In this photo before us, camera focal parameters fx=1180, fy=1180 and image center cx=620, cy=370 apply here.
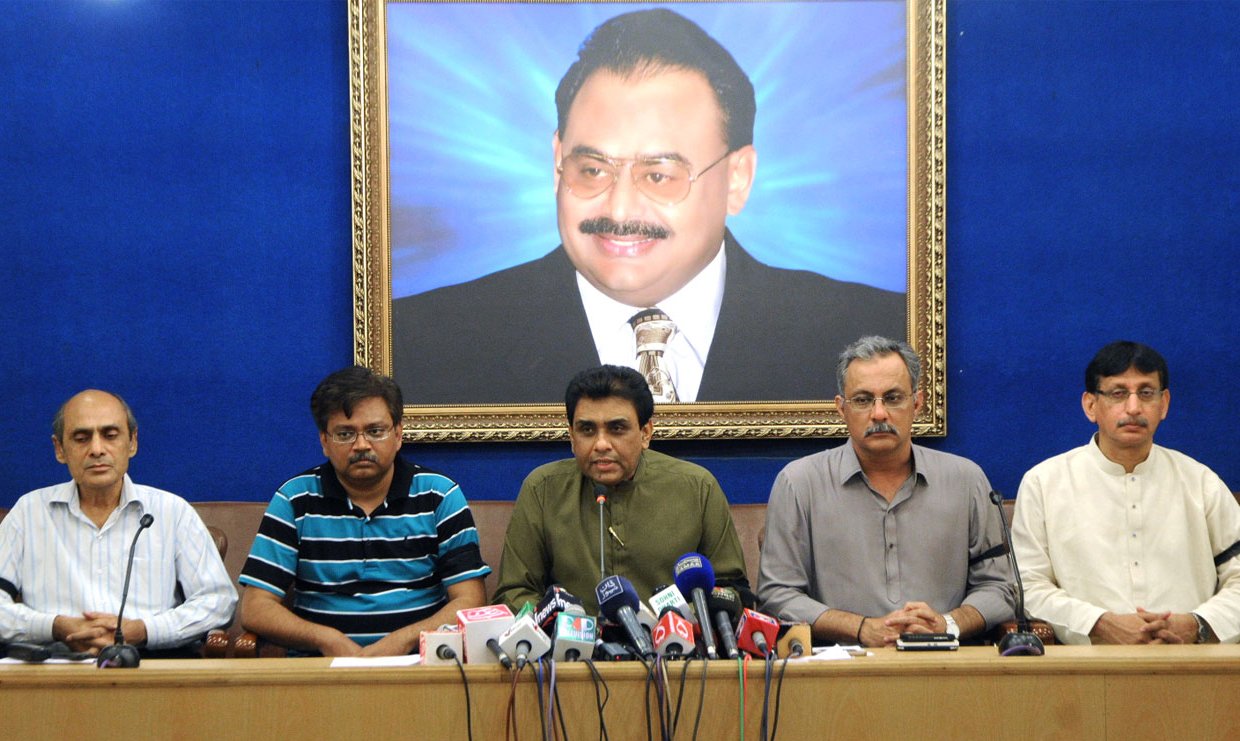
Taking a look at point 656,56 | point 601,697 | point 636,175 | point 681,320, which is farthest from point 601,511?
point 656,56

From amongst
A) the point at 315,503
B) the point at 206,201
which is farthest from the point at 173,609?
the point at 206,201

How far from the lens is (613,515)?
125 inches

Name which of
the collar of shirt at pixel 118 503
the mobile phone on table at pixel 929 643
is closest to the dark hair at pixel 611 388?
the mobile phone on table at pixel 929 643

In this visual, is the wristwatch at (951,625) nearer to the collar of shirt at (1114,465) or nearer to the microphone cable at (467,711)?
the collar of shirt at (1114,465)

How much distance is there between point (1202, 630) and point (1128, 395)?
64cm

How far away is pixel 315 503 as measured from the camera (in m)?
3.14

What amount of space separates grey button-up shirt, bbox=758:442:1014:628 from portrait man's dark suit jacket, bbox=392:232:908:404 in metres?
0.61

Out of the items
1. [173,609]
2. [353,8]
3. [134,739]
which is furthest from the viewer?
[353,8]

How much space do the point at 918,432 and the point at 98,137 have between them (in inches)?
110

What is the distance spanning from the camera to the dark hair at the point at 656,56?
3.80 m

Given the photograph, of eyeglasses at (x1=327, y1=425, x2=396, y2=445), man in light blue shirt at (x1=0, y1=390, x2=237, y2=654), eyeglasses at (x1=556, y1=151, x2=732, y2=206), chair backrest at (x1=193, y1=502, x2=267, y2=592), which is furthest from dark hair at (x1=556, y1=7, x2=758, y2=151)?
man in light blue shirt at (x1=0, y1=390, x2=237, y2=654)

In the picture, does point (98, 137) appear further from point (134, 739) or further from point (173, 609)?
point (134, 739)

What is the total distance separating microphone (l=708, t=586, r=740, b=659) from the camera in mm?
2264

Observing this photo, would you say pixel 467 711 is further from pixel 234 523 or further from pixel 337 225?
pixel 337 225
